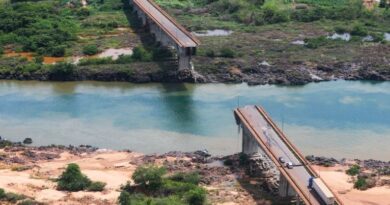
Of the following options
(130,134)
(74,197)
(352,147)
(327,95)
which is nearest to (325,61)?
(327,95)

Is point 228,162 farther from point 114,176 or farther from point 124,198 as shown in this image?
point 124,198

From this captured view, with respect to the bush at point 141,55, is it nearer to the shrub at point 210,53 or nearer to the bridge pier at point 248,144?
the shrub at point 210,53

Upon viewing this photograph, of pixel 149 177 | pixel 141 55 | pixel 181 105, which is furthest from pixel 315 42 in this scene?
pixel 149 177

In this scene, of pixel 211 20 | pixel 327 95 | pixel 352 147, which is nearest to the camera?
pixel 352 147

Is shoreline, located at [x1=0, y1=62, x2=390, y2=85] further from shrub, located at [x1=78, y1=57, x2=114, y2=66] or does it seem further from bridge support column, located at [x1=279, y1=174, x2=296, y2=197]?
bridge support column, located at [x1=279, y1=174, x2=296, y2=197]

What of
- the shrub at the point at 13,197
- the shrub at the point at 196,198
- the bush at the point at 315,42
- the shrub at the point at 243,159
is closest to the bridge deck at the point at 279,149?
the shrub at the point at 243,159

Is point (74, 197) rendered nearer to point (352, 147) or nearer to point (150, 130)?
point (150, 130)
